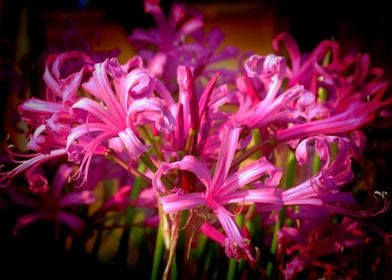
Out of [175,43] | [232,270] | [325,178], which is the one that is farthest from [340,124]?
[175,43]

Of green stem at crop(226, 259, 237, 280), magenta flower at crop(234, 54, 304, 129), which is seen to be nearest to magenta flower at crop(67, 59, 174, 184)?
magenta flower at crop(234, 54, 304, 129)

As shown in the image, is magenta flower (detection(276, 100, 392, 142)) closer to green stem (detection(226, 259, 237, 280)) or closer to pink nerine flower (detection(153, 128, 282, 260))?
Answer: pink nerine flower (detection(153, 128, 282, 260))

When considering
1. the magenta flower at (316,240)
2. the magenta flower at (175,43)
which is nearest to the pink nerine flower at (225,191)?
the magenta flower at (316,240)

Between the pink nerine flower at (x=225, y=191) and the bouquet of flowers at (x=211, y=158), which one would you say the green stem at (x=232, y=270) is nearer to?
the bouquet of flowers at (x=211, y=158)

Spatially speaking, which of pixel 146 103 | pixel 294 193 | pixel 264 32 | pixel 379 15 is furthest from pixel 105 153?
pixel 264 32

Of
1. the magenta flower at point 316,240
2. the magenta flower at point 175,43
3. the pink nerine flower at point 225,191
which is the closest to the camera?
the pink nerine flower at point 225,191

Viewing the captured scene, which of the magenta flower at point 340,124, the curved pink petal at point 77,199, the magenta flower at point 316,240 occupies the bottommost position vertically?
the magenta flower at point 316,240

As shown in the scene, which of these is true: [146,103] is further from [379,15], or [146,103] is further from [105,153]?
[379,15]

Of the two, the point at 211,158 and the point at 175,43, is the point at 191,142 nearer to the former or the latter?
the point at 211,158
